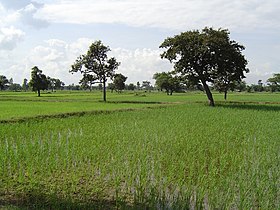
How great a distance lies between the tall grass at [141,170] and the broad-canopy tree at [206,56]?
1861 cm

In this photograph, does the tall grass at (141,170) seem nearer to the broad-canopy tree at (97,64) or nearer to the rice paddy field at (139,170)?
the rice paddy field at (139,170)

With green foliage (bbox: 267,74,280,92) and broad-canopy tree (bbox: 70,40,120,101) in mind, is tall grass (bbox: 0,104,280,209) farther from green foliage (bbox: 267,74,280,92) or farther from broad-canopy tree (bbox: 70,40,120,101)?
green foliage (bbox: 267,74,280,92)

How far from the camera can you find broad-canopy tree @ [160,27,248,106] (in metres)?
30.6

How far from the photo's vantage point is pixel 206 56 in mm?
31703

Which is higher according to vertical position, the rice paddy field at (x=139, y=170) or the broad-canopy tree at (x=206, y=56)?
the broad-canopy tree at (x=206, y=56)

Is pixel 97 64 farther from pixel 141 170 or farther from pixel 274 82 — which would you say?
pixel 274 82

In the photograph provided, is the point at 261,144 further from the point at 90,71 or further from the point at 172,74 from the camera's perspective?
the point at 90,71

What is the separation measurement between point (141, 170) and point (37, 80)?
6359cm

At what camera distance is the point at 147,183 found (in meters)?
7.03

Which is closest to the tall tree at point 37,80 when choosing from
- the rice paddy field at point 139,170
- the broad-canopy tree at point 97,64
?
the broad-canopy tree at point 97,64

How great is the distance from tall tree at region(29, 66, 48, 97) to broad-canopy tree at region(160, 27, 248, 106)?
4053 centimetres

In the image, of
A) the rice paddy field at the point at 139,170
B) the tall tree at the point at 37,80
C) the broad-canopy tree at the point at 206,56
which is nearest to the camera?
the rice paddy field at the point at 139,170

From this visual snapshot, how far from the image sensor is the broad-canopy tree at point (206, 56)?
3064cm

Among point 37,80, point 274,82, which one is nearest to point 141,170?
point 37,80
